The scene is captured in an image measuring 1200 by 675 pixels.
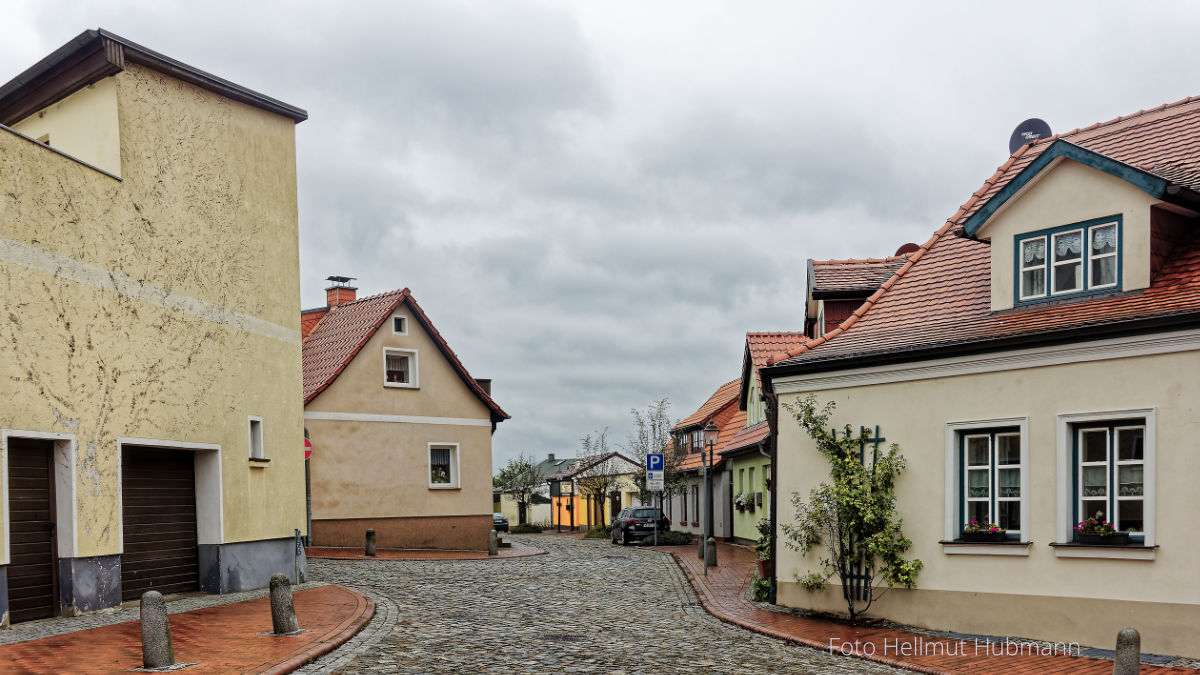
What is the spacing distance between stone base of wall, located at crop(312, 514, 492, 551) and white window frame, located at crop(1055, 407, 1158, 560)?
881 inches

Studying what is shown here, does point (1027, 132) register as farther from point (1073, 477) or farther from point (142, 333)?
point (142, 333)

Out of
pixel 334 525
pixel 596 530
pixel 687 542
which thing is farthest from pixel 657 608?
pixel 596 530

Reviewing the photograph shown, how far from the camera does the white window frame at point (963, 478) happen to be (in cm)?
1351

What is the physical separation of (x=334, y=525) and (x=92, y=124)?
1726 centimetres

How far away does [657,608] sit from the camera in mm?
17422

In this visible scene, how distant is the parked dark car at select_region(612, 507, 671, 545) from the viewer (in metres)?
38.4

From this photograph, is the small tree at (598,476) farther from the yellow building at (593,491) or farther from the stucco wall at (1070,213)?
the stucco wall at (1070,213)

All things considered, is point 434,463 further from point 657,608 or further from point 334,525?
point 657,608

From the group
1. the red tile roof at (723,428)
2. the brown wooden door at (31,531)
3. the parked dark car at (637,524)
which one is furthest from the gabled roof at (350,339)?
the brown wooden door at (31,531)

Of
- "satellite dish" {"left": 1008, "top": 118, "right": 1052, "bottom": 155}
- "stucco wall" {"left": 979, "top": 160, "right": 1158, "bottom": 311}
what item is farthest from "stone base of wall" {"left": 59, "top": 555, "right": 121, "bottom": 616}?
"satellite dish" {"left": 1008, "top": 118, "right": 1052, "bottom": 155}

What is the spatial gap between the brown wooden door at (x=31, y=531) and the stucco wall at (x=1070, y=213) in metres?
13.0

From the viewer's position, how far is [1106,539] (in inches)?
498

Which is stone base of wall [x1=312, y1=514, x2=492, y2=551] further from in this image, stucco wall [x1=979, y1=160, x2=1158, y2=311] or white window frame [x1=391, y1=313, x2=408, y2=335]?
stucco wall [x1=979, y1=160, x2=1158, y2=311]

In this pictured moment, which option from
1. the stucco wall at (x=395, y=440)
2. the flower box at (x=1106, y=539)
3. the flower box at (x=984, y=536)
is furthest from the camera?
the stucco wall at (x=395, y=440)
